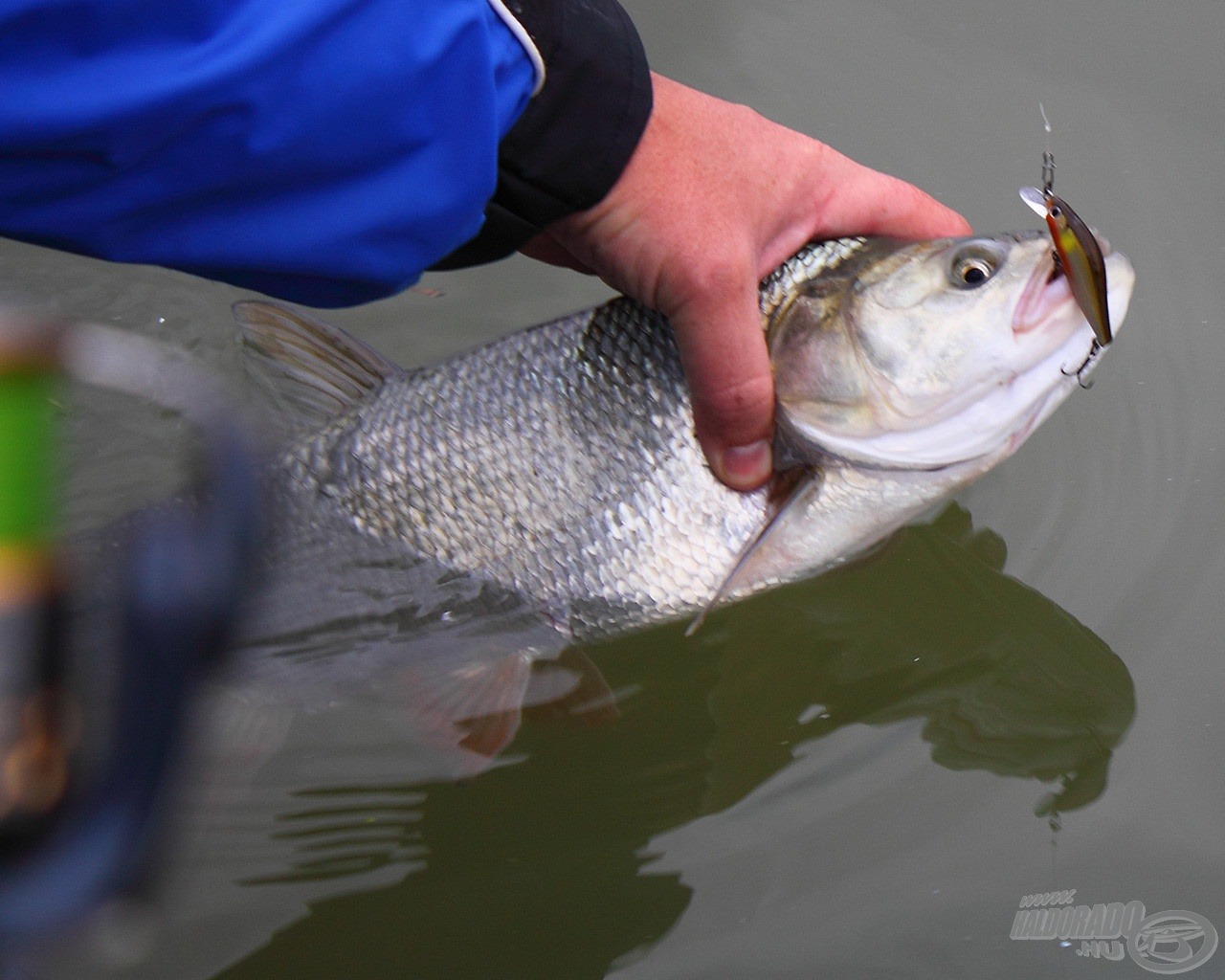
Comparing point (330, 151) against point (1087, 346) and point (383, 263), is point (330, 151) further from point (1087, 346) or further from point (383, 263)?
point (1087, 346)

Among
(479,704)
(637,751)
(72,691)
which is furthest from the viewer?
(637,751)

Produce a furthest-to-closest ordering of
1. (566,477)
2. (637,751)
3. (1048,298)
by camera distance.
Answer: (637,751), (566,477), (1048,298)

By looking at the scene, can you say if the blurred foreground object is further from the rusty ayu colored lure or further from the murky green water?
the rusty ayu colored lure

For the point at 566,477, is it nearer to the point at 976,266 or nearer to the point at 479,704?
the point at 479,704

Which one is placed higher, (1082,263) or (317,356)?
(1082,263)

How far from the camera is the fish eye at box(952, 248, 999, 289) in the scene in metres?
2.22

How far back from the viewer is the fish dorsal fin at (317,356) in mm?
2713

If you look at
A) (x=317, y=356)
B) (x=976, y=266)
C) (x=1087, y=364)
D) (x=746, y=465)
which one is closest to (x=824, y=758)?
(x=746, y=465)

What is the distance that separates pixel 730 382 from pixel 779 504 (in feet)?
1.02

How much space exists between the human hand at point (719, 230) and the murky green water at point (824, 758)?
28.9 inches

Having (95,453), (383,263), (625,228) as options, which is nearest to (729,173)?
(625,228)

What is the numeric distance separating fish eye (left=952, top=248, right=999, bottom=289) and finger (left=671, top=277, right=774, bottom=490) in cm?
39

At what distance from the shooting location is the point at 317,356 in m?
2.72

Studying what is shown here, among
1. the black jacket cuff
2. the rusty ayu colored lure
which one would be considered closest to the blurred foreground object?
the black jacket cuff
